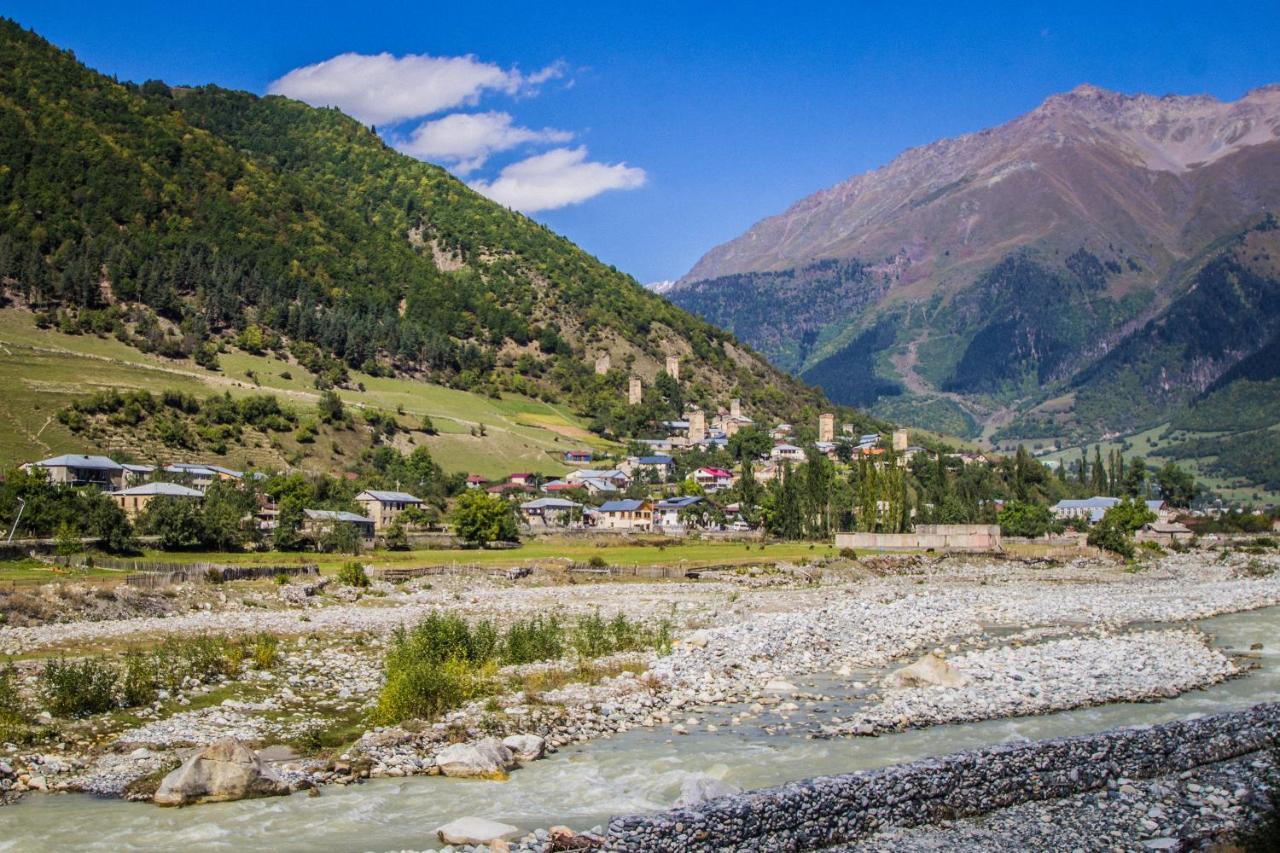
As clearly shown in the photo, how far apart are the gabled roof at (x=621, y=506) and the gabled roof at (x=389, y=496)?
75.3ft

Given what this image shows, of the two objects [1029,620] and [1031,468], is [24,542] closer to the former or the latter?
[1029,620]

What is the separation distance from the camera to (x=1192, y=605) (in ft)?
184

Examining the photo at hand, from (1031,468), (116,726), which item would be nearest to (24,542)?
(116,726)

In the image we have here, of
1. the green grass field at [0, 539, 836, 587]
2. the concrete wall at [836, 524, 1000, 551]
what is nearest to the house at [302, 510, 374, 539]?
the green grass field at [0, 539, 836, 587]

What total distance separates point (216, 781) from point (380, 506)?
88.5 metres

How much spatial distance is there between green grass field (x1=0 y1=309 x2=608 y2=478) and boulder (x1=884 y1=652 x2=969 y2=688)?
87.1 m

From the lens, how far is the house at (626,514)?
126812mm

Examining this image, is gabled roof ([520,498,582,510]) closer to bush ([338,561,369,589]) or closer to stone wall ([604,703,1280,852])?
bush ([338,561,369,589])

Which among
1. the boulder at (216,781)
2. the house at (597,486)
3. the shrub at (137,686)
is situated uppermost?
the house at (597,486)

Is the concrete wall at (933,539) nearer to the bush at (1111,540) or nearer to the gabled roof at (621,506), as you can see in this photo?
the bush at (1111,540)

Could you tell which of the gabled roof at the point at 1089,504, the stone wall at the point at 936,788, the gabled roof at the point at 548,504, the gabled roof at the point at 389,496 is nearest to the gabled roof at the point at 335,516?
the gabled roof at the point at 389,496

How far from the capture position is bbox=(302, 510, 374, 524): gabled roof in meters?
88.6

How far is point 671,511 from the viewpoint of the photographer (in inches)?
5231

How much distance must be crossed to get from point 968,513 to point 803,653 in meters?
82.7
